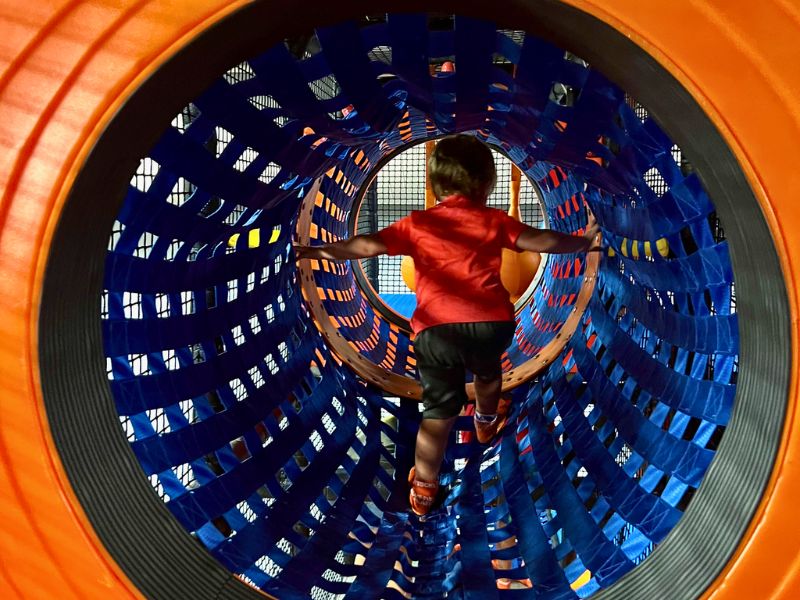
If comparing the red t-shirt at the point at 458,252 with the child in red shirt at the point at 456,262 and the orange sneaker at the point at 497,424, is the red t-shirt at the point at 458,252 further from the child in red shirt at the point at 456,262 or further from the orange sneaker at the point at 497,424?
the orange sneaker at the point at 497,424

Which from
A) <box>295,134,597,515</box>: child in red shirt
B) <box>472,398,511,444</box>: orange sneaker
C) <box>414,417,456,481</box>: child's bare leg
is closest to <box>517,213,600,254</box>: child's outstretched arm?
<box>295,134,597,515</box>: child in red shirt

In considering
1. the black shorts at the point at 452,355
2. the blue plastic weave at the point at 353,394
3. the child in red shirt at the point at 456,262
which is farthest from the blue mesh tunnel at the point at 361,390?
the black shorts at the point at 452,355

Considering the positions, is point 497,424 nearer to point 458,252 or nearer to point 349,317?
point 349,317

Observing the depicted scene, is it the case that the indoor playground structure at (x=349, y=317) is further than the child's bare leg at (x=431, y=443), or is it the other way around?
the child's bare leg at (x=431, y=443)

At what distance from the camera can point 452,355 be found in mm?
1396

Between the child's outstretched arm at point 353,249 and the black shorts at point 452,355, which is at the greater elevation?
the child's outstretched arm at point 353,249

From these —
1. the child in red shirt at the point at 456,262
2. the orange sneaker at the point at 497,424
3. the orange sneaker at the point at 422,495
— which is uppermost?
the child in red shirt at the point at 456,262

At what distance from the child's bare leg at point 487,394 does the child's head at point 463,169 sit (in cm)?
35

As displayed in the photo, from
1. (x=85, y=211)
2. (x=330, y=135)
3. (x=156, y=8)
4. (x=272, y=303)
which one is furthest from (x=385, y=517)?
(x=156, y=8)

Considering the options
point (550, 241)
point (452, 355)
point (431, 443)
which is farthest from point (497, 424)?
point (550, 241)

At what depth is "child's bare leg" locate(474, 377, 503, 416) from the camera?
1.55 meters

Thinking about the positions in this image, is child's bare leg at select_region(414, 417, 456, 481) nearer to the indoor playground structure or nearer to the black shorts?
the black shorts

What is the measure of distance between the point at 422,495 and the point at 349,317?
843 millimetres

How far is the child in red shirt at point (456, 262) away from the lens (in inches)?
54.1
